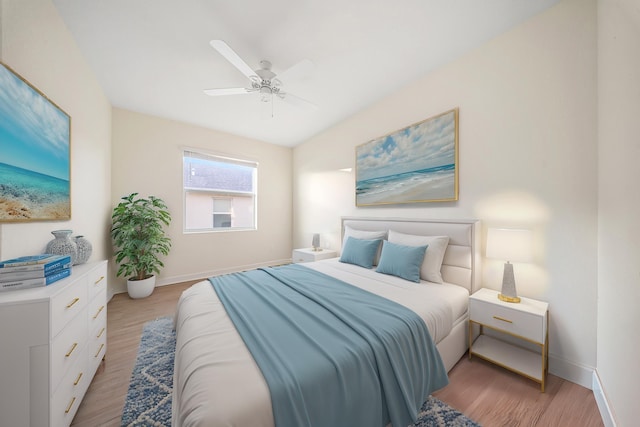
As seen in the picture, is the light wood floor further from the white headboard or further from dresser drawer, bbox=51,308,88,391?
the white headboard

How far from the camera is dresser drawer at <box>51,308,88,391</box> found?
1068 millimetres

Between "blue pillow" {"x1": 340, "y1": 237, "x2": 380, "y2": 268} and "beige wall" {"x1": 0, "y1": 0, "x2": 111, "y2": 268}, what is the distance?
8.53ft

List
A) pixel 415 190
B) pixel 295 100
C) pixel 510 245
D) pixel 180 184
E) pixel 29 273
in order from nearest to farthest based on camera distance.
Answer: pixel 29 273 → pixel 510 245 → pixel 295 100 → pixel 415 190 → pixel 180 184

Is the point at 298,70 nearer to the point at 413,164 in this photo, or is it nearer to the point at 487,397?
the point at 413,164

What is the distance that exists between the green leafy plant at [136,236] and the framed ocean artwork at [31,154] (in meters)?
1.25

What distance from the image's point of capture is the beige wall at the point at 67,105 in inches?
51.0

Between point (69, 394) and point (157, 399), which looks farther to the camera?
point (157, 399)

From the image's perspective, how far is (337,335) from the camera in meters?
1.16

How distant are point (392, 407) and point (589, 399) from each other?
145 centimetres

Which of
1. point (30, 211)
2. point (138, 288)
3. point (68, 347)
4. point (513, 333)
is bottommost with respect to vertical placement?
point (138, 288)

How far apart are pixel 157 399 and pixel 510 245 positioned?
2.68 metres

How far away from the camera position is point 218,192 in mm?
4129

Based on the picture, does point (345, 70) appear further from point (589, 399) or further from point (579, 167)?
point (589, 399)

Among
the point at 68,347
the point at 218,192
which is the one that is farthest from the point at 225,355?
the point at 218,192
